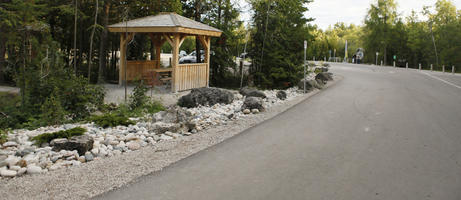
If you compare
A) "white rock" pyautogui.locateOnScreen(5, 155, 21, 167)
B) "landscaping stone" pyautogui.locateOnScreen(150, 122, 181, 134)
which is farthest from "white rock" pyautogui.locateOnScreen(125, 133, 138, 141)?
"white rock" pyautogui.locateOnScreen(5, 155, 21, 167)

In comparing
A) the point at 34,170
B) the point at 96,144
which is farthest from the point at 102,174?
the point at 96,144

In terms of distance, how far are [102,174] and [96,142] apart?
183cm

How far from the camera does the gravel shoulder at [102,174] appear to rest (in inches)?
194

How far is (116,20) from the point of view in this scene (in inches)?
786

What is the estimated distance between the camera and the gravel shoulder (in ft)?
16.2

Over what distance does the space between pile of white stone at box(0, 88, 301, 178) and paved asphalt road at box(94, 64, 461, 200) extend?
4.60 ft

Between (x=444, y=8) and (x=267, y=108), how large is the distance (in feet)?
197

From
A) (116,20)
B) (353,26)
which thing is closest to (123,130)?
(116,20)

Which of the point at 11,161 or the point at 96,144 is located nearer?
the point at 11,161

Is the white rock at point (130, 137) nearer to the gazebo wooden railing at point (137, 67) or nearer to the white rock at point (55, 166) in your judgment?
the white rock at point (55, 166)

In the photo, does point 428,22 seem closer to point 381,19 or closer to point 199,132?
point 381,19

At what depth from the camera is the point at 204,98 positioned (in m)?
13.5

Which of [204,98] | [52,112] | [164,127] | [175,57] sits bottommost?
[164,127]

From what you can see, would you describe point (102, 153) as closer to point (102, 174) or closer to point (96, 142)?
point (96, 142)
